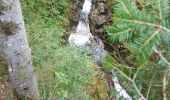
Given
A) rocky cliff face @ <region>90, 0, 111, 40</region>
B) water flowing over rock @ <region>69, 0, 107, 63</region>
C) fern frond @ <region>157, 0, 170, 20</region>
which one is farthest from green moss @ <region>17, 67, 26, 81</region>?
rocky cliff face @ <region>90, 0, 111, 40</region>

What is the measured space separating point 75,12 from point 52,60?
151 inches

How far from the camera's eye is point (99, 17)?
31.2 feet

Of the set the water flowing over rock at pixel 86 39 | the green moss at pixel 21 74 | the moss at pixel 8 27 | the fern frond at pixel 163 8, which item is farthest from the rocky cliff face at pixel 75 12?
the fern frond at pixel 163 8

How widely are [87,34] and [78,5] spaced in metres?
1.14

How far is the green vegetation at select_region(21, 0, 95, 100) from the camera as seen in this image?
5270 mm

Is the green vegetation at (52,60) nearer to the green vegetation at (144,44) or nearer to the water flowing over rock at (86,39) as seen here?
the water flowing over rock at (86,39)

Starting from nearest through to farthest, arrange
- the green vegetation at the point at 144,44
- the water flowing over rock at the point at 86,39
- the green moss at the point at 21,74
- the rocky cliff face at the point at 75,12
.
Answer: the green vegetation at the point at 144,44 → the green moss at the point at 21,74 → the water flowing over rock at the point at 86,39 → the rocky cliff face at the point at 75,12

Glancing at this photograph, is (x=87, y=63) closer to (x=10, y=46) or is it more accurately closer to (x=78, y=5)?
(x=10, y=46)

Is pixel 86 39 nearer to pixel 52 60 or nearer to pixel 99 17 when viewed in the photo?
pixel 99 17

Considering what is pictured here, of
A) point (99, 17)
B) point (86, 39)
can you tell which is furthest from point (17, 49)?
point (99, 17)

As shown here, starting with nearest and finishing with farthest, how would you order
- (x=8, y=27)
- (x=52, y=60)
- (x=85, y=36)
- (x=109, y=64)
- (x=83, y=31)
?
(x=109, y=64) < (x=8, y=27) < (x=52, y=60) < (x=85, y=36) < (x=83, y=31)

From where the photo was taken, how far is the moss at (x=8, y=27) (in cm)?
393

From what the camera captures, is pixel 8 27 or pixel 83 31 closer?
pixel 8 27

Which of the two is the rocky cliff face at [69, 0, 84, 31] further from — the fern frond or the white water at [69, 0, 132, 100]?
the fern frond
